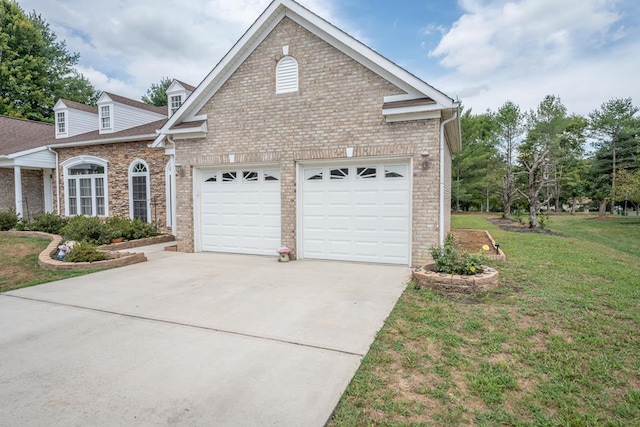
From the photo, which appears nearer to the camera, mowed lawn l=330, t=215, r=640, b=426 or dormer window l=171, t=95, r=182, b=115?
mowed lawn l=330, t=215, r=640, b=426

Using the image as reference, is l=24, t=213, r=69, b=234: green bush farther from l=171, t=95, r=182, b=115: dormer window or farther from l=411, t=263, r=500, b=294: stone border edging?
l=411, t=263, r=500, b=294: stone border edging

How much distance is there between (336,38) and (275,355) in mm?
7064

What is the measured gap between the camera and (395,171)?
26.1 feet

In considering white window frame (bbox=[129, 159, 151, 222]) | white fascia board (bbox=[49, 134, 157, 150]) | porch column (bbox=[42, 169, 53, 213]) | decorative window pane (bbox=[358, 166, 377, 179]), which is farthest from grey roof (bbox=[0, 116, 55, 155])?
decorative window pane (bbox=[358, 166, 377, 179])

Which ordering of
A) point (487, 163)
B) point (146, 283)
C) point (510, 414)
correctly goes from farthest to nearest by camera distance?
point (487, 163), point (146, 283), point (510, 414)

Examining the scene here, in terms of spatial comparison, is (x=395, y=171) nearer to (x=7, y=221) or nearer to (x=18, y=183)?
(x=7, y=221)

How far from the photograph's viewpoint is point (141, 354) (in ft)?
11.7

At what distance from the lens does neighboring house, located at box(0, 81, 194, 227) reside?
13508 mm

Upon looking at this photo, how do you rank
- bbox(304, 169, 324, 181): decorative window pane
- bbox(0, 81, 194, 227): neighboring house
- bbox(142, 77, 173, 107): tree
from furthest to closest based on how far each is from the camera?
bbox(142, 77, 173, 107): tree < bbox(0, 81, 194, 227): neighboring house < bbox(304, 169, 324, 181): decorative window pane

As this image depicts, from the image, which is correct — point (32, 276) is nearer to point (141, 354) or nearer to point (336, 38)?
point (141, 354)

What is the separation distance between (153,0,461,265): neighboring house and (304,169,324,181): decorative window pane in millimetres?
25

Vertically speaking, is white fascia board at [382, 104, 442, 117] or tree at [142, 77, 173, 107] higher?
tree at [142, 77, 173, 107]

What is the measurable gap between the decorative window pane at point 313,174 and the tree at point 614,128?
113ft

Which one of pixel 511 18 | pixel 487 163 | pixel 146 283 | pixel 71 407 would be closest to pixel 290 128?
pixel 146 283
